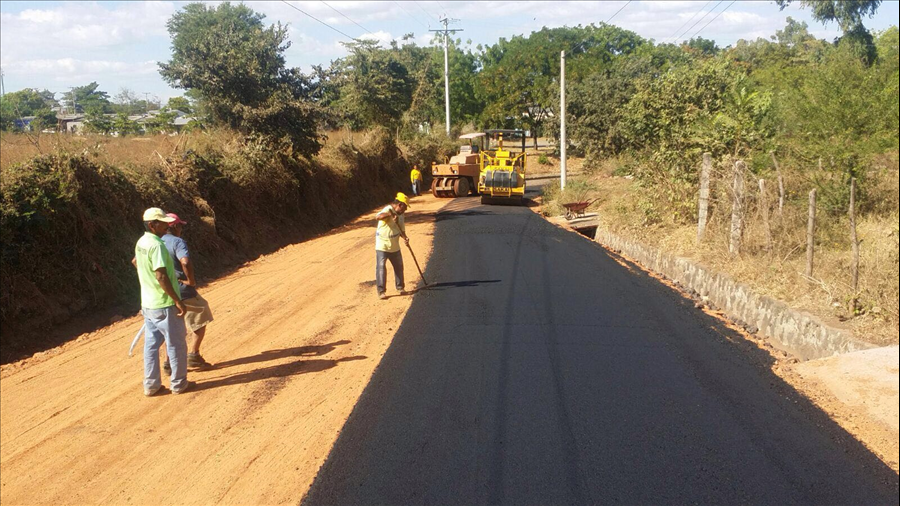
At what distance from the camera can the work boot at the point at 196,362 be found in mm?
7125

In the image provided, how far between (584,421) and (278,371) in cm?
334

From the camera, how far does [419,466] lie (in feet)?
15.6

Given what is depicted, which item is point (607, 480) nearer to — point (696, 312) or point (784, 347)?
point (784, 347)

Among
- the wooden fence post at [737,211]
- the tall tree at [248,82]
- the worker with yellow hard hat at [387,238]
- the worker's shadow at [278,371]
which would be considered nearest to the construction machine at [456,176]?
the tall tree at [248,82]

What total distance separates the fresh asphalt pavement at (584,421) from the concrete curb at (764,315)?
37cm

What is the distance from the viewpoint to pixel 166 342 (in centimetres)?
640

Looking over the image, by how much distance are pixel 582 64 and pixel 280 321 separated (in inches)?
1824

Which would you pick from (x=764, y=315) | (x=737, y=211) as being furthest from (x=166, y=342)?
(x=737, y=211)

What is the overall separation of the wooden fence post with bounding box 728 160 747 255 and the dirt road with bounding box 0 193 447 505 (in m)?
4.77

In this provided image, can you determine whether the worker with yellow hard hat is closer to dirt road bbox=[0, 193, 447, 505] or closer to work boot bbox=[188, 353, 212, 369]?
dirt road bbox=[0, 193, 447, 505]

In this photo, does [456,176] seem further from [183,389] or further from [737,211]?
[183,389]

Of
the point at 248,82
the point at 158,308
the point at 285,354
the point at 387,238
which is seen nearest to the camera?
the point at 158,308

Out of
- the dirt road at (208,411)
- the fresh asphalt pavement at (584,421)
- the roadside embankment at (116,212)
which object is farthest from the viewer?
the roadside embankment at (116,212)

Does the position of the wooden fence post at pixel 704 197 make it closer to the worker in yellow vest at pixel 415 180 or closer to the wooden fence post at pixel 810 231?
the wooden fence post at pixel 810 231
